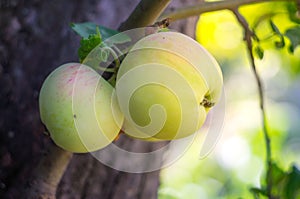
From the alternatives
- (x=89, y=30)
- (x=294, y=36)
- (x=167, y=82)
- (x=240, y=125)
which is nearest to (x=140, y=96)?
(x=167, y=82)

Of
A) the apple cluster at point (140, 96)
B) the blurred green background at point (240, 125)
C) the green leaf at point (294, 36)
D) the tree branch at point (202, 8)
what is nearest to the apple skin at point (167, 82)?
the apple cluster at point (140, 96)

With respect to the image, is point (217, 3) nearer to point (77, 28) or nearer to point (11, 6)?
point (77, 28)

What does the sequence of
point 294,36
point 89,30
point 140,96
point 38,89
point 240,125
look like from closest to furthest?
point 140,96, point 89,30, point 294,36, point 38,89, point 240,125

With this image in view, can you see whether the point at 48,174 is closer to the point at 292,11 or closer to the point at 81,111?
the point at 81,111

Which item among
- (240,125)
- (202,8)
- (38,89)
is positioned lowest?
(240,125)

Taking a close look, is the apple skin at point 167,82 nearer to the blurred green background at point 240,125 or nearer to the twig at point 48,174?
the twig at point 48,174

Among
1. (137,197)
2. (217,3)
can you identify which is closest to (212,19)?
(137,197)
